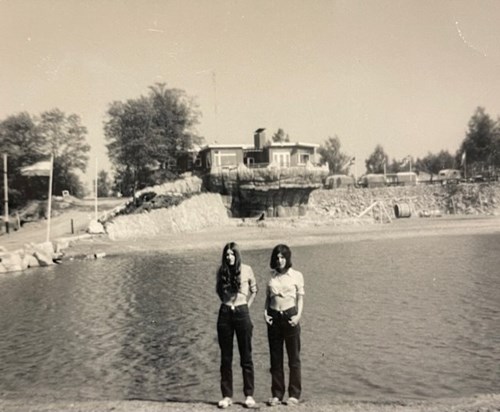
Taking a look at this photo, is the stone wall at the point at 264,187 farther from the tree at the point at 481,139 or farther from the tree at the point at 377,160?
the tree at the point at 377,160

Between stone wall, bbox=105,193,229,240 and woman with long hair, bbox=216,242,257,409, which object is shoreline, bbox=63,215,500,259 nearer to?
stone wall, bbox=105,193,229,240

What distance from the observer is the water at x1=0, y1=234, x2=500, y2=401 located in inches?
350

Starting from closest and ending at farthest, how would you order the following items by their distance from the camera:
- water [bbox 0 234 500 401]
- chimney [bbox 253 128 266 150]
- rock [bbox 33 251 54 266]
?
water [bbox 0 234 500 401] < rock [bbox 33 251 54 266] < chimney [bbox 253 128 266 150]

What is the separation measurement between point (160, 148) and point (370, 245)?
2700cm

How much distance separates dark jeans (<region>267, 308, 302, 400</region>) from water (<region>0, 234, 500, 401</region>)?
103cm

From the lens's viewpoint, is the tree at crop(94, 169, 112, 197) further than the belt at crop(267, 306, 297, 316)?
Yes

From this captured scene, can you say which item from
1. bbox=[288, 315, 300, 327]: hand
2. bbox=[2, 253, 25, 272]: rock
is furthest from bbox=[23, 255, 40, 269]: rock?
bbox=[288, 315, 300, 327]: hand

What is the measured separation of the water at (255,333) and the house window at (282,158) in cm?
3302

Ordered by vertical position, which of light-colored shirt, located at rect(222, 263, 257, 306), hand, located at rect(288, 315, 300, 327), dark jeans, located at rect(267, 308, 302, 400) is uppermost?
light-colored shirt, located at rect(222, 263, 257, 306)

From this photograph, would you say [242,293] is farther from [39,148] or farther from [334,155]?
[334,155]

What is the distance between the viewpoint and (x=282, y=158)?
2228 inches

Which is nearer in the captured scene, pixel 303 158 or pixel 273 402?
pixel 273 402

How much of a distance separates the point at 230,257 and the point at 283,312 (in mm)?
1001

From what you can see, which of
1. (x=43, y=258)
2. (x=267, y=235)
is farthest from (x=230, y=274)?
(x=267, y=235)
